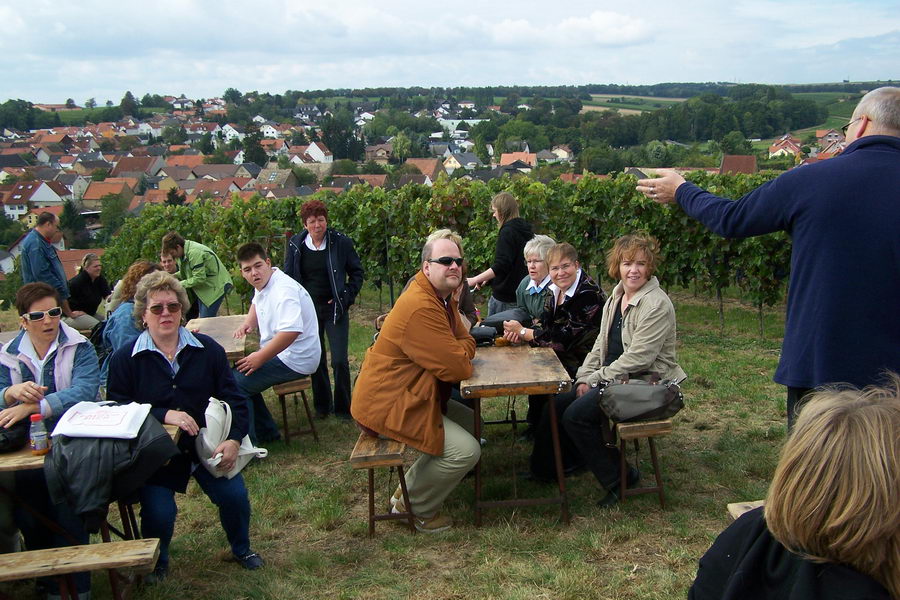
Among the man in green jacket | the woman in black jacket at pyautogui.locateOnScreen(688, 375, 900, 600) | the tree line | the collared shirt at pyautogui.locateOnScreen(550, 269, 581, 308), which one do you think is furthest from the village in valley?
the woman in black jacket at pyautogui.locateOnScreen(688, 375, 900, 600)

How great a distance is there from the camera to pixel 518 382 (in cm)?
395

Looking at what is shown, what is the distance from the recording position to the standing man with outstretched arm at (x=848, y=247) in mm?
2684

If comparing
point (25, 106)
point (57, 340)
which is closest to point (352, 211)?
point (57, 340)

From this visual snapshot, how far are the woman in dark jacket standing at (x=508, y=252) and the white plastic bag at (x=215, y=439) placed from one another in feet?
8.59

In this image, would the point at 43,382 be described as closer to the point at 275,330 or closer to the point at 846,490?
the point at 275,330

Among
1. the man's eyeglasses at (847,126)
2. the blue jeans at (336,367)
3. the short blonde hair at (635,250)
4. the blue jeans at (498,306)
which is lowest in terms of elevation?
the blue jeans at (336,367)

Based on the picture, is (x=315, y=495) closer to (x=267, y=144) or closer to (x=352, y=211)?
(x=352, y=211)

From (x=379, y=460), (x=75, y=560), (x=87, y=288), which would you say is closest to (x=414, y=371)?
(x=379, y=460)

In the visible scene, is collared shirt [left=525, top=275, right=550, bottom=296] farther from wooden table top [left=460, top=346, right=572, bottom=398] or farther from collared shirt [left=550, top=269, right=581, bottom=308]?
wooden table top [left=460, top=346, right=572, bottom=398]

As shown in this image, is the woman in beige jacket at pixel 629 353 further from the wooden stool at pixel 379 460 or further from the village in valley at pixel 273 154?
the village in valley at pixel 273 154

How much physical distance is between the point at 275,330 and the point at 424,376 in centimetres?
176

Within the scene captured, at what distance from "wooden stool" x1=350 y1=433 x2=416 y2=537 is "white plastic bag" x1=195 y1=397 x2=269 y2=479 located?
0.58 meters

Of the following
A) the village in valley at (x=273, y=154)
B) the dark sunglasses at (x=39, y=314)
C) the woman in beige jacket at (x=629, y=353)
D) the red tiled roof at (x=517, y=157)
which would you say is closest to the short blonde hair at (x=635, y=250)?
the woman in beige jacket at (x=629, y=353)

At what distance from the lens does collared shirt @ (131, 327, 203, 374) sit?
377 centimetres
